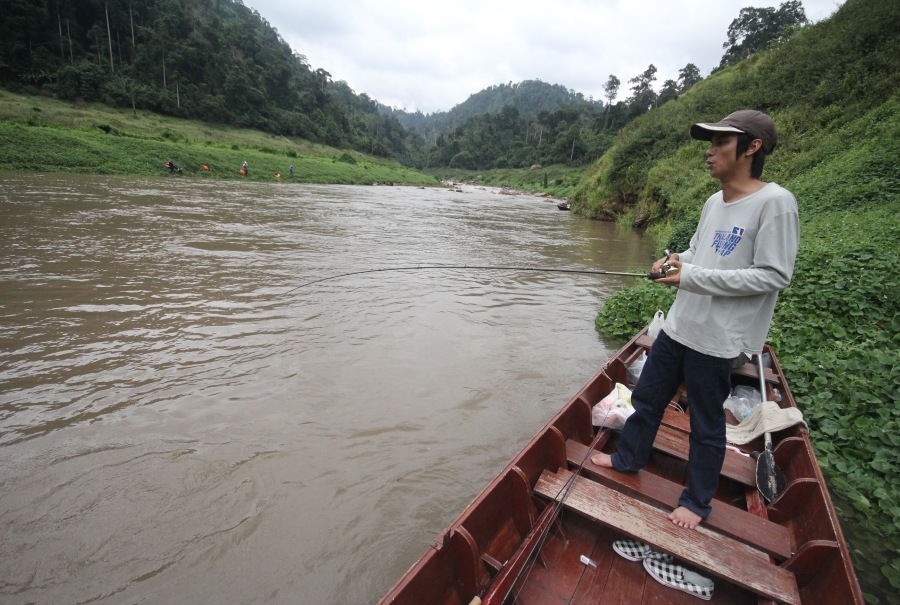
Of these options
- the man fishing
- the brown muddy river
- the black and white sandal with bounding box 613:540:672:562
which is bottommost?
the brown muddy river

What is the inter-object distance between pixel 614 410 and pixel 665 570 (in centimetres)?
128

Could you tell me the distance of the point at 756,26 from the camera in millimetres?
49938

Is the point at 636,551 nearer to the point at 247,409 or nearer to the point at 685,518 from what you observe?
the point at 685,518

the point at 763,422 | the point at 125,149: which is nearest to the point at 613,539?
the point at 763,422

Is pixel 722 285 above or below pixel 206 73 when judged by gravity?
below

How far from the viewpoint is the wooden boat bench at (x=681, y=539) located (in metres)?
1.94

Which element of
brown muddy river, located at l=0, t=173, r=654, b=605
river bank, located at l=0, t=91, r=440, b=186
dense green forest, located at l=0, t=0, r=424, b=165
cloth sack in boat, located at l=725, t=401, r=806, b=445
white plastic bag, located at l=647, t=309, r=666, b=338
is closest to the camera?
brown muddy river, located at l=0, t=173, r=654, b=605

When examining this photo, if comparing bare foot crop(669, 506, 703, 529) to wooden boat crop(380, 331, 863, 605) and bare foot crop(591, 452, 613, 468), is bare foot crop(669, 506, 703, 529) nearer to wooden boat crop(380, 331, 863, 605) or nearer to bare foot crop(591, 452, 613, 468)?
wooden boat crop(380, 331, 863, 605)

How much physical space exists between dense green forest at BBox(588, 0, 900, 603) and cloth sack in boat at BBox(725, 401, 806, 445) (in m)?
0.73

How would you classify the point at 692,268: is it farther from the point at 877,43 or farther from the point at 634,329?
the point at 877,43

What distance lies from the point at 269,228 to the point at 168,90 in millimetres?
55566

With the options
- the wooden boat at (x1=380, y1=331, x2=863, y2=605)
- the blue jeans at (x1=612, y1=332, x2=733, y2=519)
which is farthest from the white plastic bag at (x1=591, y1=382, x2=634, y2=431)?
the blue jeans at (x1=612, y1=332, x2=733, y2=519)

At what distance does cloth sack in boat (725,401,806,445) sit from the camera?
3090 millimetres

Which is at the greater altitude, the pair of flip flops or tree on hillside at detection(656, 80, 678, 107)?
tree on hillside at detection(656, 80, 678, 107)
